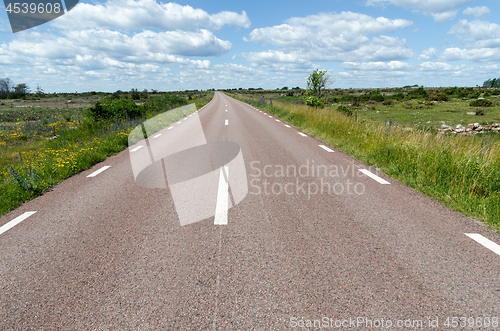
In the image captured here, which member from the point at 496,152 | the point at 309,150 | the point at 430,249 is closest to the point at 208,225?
the point at 430,249

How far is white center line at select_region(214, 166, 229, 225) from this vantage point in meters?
4.08

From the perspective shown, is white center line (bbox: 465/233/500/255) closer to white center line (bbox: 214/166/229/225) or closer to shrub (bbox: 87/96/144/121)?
white center line (bbox: 214/166/229/225)

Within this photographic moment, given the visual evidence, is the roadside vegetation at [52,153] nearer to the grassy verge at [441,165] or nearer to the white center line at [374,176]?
the white center line at [374,176]

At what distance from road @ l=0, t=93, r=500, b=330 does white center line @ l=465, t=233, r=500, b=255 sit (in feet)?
0.09

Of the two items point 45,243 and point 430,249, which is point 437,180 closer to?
point 430,249

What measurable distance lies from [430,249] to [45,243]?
4823 mm

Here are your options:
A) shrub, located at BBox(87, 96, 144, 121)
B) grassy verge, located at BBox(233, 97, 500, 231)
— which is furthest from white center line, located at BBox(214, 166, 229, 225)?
shrub, located at BBox(87, 96, 144, 121)

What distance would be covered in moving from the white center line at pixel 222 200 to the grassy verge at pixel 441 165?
371cm

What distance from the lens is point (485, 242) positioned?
338cm

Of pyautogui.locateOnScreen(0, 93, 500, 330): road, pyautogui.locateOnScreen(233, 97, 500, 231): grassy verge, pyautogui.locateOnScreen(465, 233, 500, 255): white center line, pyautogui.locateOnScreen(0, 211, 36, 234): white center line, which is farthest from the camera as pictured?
pyautogui.locateOnScreen(233, 97, 500, 231): grassy verge

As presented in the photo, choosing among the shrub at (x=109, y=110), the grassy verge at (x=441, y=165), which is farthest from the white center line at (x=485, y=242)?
the shrub at (x=109, y=110)

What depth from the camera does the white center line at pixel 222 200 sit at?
161 inches

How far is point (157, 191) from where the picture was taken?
5.36m

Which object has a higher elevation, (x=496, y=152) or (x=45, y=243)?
(x=496, y=152)
